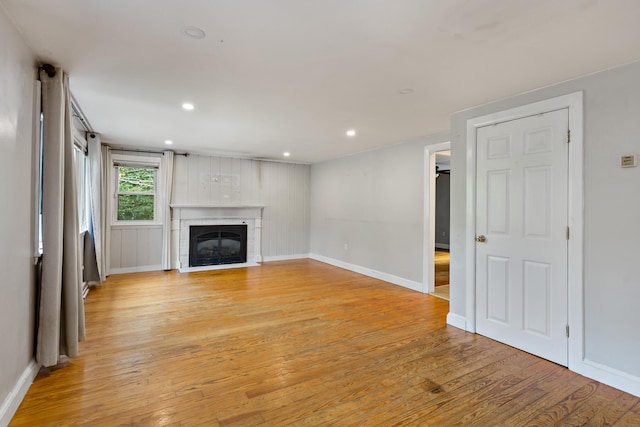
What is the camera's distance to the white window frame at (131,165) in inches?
232

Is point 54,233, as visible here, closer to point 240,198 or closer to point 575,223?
point 575,223

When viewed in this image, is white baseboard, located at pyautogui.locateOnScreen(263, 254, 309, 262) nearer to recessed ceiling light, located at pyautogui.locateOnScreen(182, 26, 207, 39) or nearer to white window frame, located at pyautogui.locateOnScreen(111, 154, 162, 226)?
white window frame, located at pyautogui.locateOnScreen(111, 154, 162, 226)

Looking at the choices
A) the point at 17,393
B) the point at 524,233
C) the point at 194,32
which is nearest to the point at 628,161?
the point at 524,233

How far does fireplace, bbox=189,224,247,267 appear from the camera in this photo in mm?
6582

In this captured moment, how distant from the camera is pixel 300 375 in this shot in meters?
2.44

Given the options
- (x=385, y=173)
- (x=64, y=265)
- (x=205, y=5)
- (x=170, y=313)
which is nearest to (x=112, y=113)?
(x=64, y=265)

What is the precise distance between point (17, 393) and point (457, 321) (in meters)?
3.76

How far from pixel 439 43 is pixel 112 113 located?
143 inches

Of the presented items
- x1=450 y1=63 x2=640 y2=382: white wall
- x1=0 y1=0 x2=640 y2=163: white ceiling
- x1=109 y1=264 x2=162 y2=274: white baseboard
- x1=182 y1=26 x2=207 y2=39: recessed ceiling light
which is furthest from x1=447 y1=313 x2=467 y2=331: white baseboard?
x1=109 y1=264 x2=162 y2=274: white baseboard

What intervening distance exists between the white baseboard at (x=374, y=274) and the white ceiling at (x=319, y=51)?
262 cm

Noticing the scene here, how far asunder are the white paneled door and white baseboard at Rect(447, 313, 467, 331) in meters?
0.16

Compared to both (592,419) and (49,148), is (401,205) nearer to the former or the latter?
(592,419)

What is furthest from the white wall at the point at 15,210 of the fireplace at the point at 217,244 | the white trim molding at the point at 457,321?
the fireplace at the point at 217,244

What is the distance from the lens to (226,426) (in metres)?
1.86
